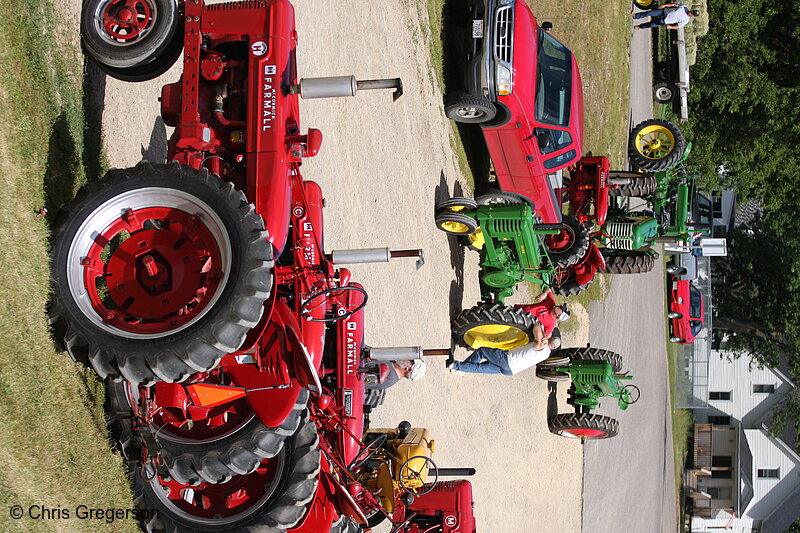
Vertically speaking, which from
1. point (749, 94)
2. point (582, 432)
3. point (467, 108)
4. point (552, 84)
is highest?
point (749, 94)

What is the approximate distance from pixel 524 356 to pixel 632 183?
278 inches

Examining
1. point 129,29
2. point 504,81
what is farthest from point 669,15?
point 129,29

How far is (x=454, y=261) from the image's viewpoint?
13.0 metres

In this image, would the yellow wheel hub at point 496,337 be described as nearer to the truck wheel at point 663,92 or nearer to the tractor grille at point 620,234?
the tractor grille at point 620,234

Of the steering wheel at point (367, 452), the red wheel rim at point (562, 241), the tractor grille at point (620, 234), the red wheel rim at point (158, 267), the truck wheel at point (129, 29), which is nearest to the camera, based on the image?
the red wheel rim at point (158, 267)

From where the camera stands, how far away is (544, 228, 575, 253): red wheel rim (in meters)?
13.5

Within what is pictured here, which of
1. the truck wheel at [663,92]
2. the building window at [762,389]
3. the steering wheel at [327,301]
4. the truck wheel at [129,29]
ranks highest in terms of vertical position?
the truck wheel at [663,92]

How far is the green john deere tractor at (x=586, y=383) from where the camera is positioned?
46.1ft

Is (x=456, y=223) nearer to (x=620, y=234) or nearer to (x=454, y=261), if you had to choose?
(x=454, y=261)

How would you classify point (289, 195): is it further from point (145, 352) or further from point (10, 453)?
point (10, 453)

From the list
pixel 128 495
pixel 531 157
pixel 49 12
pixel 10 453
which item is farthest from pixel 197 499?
pixel 531 157

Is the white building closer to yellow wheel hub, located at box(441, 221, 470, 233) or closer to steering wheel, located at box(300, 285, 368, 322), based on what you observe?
yellow wheel hub, located at box(441, 221, 470, 233)

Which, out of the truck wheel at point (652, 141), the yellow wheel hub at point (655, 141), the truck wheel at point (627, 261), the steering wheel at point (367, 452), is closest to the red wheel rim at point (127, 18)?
the steering wheel at point (367, 452)

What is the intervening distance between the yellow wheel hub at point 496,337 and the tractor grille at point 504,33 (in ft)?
11.9
